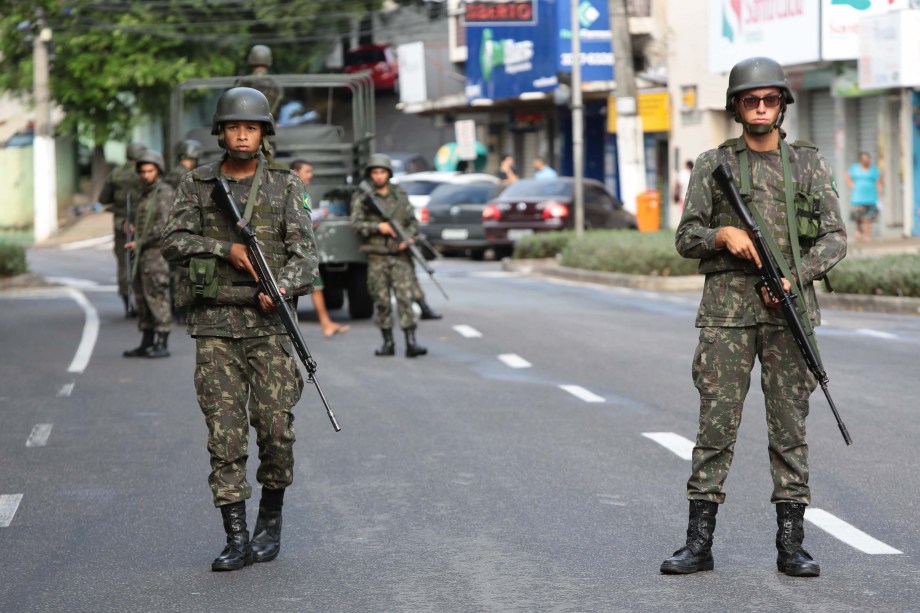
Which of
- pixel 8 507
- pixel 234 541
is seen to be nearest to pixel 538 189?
pixel 8 507

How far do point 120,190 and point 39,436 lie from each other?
25.9 ft

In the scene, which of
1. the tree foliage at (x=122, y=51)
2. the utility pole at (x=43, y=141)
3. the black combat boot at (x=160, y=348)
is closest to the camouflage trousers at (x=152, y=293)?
the black combat boot at (x=160, y=348)

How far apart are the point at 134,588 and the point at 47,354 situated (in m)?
9.72

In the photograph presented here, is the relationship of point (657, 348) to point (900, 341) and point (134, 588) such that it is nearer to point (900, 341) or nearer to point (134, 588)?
point (900, 341)

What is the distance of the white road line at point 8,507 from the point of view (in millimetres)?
7961

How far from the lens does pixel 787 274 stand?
643 cm

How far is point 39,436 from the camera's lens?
10.7 meters

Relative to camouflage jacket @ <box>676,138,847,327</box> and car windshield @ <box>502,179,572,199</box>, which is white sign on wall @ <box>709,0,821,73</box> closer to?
car windshield @ <box>502,179,572,199</box>

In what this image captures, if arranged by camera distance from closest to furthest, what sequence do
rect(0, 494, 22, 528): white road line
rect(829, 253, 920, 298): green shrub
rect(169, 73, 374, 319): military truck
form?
rect(0, 494, 22, 528): white road line
rect(169, 73, 374, 319): military truck
rect(829, 253, 920, 298): green shrub

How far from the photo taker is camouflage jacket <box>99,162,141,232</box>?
18156 millimetres

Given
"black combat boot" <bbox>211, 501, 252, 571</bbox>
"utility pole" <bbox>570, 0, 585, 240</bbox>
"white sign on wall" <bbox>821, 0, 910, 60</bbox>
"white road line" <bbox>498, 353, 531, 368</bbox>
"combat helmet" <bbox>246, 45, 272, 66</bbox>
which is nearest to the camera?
"black combat boot" <bbox>211, 501, 252, 571</bbox>

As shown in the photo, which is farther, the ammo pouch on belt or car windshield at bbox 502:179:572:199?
car windshield at bbox 502:179:572:199

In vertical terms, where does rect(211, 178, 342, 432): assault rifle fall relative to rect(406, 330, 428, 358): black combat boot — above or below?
above

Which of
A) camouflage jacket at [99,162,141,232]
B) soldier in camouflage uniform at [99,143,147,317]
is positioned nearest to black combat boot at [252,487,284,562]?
soldier in camouflage uniform at [99,143,147,317]
